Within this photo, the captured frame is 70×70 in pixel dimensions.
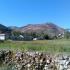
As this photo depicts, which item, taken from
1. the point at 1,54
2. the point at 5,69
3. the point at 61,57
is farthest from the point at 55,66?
the point at 1,54

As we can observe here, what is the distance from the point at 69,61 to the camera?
10367 mm

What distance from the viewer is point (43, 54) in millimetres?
12320

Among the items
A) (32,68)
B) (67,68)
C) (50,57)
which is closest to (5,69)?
(32,68)

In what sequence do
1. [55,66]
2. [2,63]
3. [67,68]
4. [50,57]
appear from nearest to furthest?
[67,68]
[55,66]
[50,57]
[2,63]

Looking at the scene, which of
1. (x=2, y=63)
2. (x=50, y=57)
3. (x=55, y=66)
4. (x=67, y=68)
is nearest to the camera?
(x=67, y=68)

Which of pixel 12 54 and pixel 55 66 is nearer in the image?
pixel 55 66

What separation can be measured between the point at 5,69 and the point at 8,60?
78.4 inches

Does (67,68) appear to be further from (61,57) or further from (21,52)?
(21,52)

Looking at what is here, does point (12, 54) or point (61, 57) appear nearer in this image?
point (61, 57)

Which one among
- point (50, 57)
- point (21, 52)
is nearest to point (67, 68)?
point (50, 57)

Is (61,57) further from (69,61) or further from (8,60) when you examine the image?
(8,60)

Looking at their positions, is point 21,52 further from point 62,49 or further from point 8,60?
point 62,49

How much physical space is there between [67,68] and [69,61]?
319mm

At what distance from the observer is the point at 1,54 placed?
1452cm
